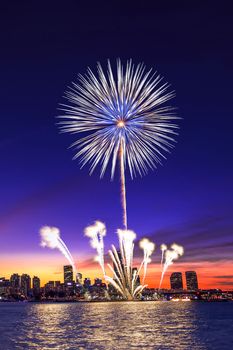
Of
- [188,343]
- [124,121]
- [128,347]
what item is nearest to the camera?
[128,347]

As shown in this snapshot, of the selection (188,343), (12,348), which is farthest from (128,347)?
(12,348)

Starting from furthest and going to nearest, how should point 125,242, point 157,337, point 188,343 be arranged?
point 125,242
point 157,337
point 188,343

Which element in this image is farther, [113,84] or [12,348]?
[113,84]

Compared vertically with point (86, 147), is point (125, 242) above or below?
below

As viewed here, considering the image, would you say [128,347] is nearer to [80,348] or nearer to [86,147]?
[80,348]

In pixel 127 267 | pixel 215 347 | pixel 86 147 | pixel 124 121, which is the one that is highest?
pixel 124 121

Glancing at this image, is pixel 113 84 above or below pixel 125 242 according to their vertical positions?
above

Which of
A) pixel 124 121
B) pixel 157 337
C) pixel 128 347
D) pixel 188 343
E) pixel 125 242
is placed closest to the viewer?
pixel 128 347

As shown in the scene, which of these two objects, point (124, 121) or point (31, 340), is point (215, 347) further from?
point (124, 121)

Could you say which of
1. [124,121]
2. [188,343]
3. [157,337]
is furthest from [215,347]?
[124,121]
